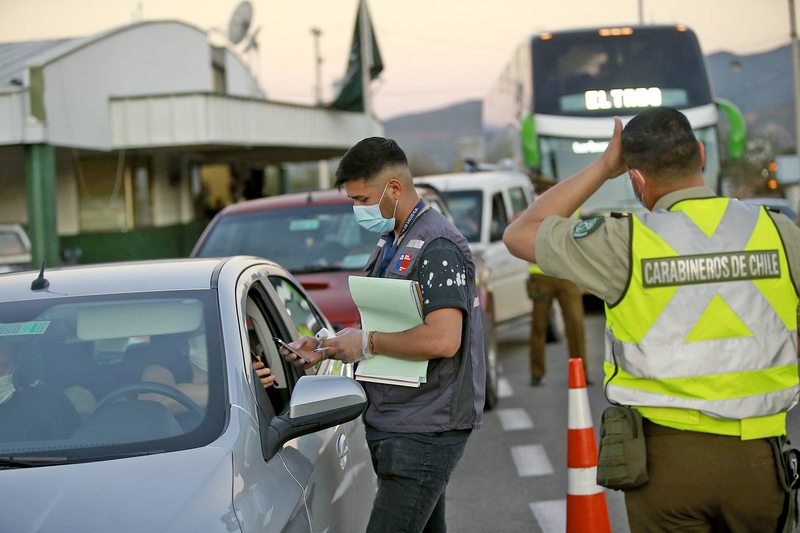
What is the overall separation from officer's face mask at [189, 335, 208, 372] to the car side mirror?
337mm

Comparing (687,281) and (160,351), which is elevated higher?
(687,281)

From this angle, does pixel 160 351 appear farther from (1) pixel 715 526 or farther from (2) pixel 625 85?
(2) pixel 625 85

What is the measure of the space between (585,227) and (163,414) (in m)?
1.42

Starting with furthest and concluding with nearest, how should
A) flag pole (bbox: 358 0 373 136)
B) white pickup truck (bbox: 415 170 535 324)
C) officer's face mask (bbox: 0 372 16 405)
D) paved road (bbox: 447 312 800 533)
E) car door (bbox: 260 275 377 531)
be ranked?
1. flag pole (bbox: 358 0 373 136)
2. white pickup truck (bbox: 415 170 535 324)
3. paved road (bbox: 447 312 800 533)
4. officer's face mask (bbox: 0 372 16 405)
5. car door (bbox: 260 275 377 531)

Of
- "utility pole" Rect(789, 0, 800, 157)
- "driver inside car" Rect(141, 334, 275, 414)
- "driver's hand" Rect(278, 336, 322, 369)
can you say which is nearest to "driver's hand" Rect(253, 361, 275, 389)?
"driver inside car" Rect(141, 334, 275, 414)

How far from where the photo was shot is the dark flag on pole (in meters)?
32.2

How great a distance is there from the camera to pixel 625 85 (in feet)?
54.4

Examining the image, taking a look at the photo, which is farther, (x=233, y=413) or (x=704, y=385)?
(x=233, y=413)

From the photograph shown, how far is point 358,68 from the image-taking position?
3306cm

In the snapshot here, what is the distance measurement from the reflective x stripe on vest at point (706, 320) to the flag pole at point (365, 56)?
2962 cm

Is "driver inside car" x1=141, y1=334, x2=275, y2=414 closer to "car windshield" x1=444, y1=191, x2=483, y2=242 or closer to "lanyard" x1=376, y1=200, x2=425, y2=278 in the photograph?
"lanyard" x1=376, y1=200, x2=425, y2=278

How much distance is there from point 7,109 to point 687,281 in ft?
75.9

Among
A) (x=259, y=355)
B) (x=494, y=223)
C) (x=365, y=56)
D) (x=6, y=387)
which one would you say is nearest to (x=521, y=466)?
(x=259, y=355)

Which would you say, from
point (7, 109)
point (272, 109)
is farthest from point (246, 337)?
point (272, 109)
